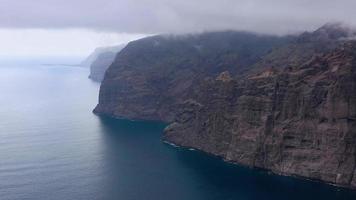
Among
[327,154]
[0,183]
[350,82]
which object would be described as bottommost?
[0,183]

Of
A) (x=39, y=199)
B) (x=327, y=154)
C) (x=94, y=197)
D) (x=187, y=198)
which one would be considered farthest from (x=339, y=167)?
(x=39, y=199)

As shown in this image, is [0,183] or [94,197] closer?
[94,197]

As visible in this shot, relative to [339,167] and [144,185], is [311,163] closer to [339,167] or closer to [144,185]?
[339,167]

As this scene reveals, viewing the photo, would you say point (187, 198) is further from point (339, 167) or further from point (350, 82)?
point (350, 82)

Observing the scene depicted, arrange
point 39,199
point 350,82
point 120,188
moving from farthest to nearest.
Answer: point 350,82, point 120,188, point 39,199

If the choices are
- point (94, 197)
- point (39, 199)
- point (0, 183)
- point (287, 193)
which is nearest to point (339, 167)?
point (287, 193)

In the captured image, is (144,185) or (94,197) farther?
(144,185)

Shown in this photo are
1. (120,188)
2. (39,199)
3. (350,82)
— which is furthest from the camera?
(350,82)

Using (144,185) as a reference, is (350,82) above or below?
above
